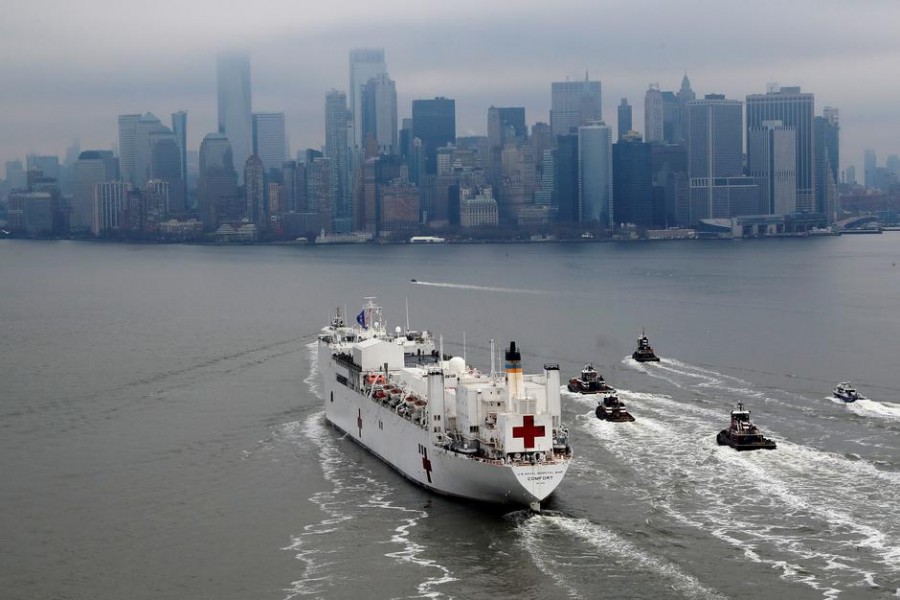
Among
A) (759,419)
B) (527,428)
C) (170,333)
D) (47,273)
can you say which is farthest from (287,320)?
(47,273)

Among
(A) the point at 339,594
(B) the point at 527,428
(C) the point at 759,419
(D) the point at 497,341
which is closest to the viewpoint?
(A) the point at 339,594

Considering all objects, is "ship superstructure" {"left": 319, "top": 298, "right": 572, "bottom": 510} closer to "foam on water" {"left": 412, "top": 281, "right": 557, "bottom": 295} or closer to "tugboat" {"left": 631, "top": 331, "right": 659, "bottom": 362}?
"tugboat" {"left": 631, "top": 331, "right": 659, "bottom": 362}

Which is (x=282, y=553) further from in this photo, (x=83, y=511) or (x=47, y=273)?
(x=47, y=273)

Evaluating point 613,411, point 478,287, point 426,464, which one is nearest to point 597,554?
point 426,464

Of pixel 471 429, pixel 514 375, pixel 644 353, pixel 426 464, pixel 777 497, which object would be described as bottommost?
pixel 777 497

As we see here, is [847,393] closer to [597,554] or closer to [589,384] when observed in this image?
[589,384]
